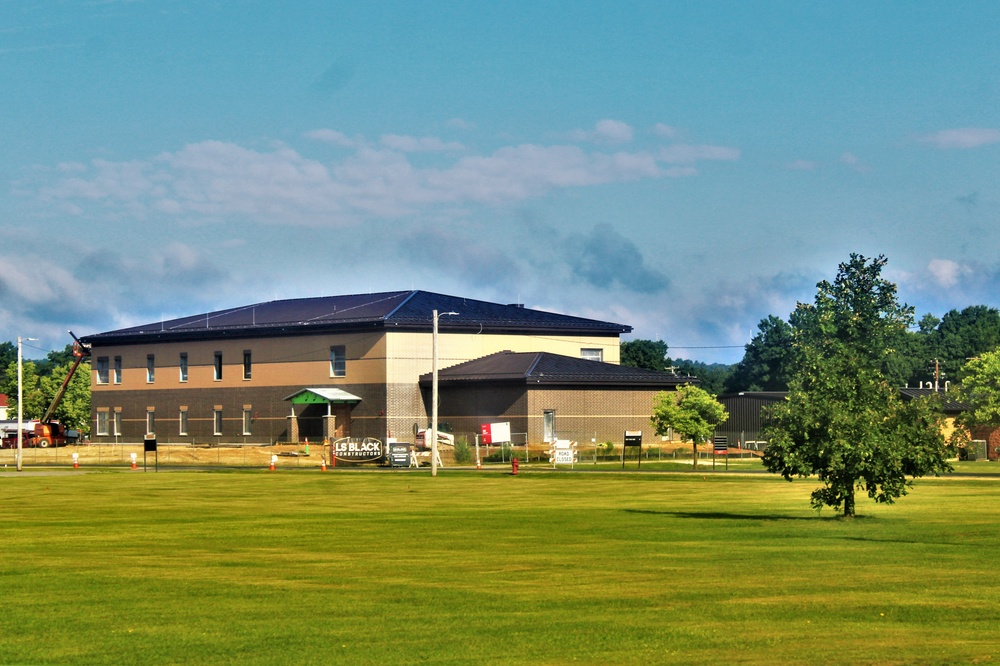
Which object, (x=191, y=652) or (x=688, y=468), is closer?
(x=191, y=652)

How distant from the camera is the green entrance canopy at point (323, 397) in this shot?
104m

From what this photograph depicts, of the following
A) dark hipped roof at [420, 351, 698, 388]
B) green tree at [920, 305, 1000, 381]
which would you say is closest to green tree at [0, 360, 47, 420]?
dark hipped roof at [420, 351, 698, 388]

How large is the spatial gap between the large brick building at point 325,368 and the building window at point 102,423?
9cm

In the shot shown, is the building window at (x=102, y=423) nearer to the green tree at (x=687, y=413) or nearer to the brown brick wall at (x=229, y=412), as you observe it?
the brown brick wall at (x=229, y=412)

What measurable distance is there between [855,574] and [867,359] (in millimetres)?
13951

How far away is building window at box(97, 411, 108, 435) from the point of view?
123 metres

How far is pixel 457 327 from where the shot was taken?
10806cm

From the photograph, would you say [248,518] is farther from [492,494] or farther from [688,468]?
[688,468]

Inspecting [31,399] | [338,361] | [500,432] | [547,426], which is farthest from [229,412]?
[31,399]

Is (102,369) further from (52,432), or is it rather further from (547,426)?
(547,426)

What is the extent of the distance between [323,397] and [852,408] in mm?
72077

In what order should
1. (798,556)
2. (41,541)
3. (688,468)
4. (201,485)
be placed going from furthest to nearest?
(688,468)
(201,485)
(41,541)
(798,556)

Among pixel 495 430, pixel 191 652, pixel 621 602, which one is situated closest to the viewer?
pixel 191 652

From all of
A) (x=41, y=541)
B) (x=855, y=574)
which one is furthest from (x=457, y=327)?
(x=855, y=574)
